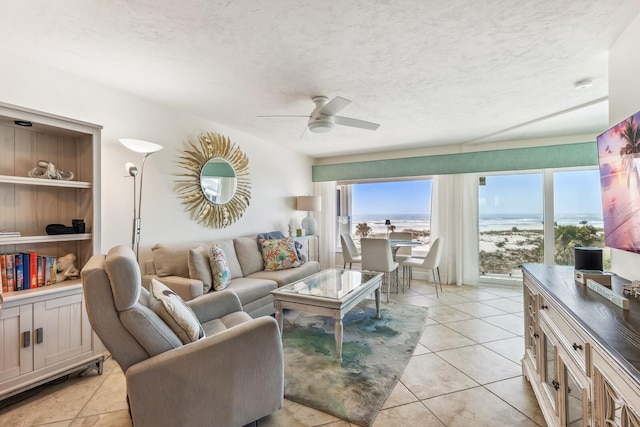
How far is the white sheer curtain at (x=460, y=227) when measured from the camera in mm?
4883

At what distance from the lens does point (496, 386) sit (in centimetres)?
206

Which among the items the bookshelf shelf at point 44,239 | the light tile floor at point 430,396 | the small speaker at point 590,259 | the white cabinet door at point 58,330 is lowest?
the light tile floor at point 430,396

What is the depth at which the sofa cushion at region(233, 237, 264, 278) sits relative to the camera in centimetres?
366

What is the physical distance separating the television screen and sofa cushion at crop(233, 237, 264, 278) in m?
3.33

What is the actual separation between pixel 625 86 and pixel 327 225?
15.1 feet

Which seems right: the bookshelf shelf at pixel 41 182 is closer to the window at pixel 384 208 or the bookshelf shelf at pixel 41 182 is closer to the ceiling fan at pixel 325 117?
the ceiling fan at pixel 325 117

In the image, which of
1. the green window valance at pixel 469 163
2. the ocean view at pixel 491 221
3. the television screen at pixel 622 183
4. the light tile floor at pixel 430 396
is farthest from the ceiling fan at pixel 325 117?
the ocean view at pixel 491 221

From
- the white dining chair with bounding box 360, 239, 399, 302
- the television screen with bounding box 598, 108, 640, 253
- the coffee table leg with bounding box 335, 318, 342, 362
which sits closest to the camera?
the television screen with bounding box 598, 108, 640, 253

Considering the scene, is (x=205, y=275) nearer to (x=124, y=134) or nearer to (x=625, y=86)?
(x=124, y=134)

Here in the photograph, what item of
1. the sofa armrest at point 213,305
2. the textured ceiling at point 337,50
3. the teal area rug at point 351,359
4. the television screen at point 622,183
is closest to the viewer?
the television screen at point 622,183

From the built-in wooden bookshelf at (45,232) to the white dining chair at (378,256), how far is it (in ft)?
10.2

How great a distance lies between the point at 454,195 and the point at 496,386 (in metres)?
3.45

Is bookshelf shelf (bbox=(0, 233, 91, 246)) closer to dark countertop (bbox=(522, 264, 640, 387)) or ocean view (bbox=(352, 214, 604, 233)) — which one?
dark countertop (bbox=(522, 264, 640, 387))


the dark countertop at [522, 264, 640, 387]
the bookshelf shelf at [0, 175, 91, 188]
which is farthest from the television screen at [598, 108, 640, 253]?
the bookshelf shelf at [0, 175, 91, 188]
